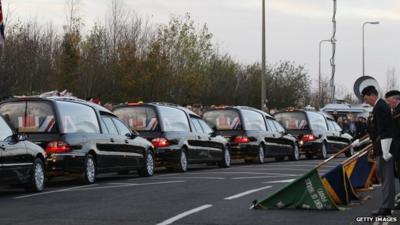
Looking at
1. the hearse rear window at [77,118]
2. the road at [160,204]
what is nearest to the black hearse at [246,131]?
the road at [160,204]

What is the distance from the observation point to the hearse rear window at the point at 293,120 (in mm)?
30125

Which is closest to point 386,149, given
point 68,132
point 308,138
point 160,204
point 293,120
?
point 160,204

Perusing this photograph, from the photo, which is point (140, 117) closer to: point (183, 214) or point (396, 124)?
point (183, 214)

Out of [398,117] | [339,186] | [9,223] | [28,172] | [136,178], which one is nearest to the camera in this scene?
[9,223]

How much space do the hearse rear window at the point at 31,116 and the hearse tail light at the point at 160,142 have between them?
4.82 m

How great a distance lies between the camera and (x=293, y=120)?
30625 millimetres

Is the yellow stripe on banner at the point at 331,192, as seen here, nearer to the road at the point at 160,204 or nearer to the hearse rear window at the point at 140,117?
the road at the point at 160,204

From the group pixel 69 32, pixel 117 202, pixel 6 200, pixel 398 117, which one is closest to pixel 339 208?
pixel 398 117

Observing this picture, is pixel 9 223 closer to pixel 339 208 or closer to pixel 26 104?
pixel 339 208

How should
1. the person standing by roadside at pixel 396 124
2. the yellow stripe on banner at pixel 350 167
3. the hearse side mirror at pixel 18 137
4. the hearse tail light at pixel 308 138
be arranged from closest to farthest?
the person standing by roadside at pixel 396 124 < the yellow stripe on banner at pixel 350 167 < the hearse side mirror at pixel 18 137 < the hearse tail light at pixel 308 138

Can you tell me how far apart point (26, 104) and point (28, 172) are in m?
2.11

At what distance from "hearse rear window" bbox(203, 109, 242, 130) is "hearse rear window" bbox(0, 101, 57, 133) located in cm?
918

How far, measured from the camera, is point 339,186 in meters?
12.6

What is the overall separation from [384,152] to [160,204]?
12.0 feet
